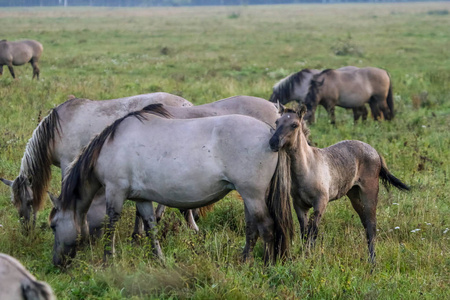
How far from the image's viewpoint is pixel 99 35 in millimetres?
35156

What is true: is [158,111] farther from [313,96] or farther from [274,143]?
[313,96]

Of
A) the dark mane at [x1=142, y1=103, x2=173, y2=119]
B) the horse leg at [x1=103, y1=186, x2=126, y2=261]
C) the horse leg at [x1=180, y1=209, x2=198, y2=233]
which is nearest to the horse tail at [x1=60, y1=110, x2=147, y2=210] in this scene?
Answer: the horse leg at [x1=103, y1=186, x2=126, y2=261]

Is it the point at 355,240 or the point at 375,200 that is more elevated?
the point at 375,200

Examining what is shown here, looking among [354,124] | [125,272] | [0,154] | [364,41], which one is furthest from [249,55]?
[125,272]

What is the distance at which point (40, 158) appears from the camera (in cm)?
641

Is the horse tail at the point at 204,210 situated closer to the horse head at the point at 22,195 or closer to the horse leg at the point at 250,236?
the horse leg at the point at 250,236

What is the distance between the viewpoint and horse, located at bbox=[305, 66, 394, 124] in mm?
12844

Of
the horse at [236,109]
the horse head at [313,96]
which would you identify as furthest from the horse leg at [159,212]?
the horse head at [313,96]

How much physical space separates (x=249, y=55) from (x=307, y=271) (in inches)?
824

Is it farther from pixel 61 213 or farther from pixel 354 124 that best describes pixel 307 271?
pixel 354 124

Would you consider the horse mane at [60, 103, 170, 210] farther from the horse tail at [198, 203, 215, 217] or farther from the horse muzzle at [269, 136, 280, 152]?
the horse tail at [198, 203, 215, 217]

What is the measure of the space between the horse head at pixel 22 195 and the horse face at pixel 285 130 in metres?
2.85

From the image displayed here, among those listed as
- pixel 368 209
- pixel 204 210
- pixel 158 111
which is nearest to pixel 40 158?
pixel 158 111

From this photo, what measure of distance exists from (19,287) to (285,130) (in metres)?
2.68
